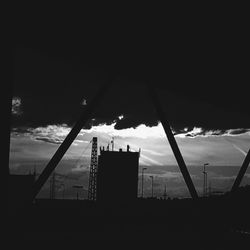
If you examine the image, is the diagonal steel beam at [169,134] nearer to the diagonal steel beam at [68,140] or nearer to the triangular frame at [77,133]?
the triangular frame at [77,133]

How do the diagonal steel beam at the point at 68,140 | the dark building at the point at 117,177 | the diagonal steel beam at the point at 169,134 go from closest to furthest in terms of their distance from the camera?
the diagonal steel beam at the point at 68,140, the diagonal steel beam at the point at 169,134, the dark building at the point at 117,177

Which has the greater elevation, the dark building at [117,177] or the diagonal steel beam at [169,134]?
the diagonal steel beam at [169,134]

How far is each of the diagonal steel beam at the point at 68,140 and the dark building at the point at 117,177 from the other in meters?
51.7

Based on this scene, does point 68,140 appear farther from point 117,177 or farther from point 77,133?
point 117,177

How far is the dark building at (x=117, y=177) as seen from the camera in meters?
54.8

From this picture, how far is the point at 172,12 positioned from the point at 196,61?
1.50 meters

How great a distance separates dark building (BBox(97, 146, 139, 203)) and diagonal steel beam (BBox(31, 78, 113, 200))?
51.7m

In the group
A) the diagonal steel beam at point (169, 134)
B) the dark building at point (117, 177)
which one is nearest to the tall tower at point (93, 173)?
the dark building at point (117, 177)

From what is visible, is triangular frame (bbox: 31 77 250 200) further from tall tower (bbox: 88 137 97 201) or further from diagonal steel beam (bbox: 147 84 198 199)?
tall tower (bbox: 88 137 97 201)

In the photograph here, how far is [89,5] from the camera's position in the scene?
131 inches

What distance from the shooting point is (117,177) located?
5494 centimetres

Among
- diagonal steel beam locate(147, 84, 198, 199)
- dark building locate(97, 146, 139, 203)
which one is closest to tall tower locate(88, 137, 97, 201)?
dark building locate(97, 146, 139, 203)

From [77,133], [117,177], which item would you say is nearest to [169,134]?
[77,133]

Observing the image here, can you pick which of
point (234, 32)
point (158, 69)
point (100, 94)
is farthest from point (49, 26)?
point (234, 32)
